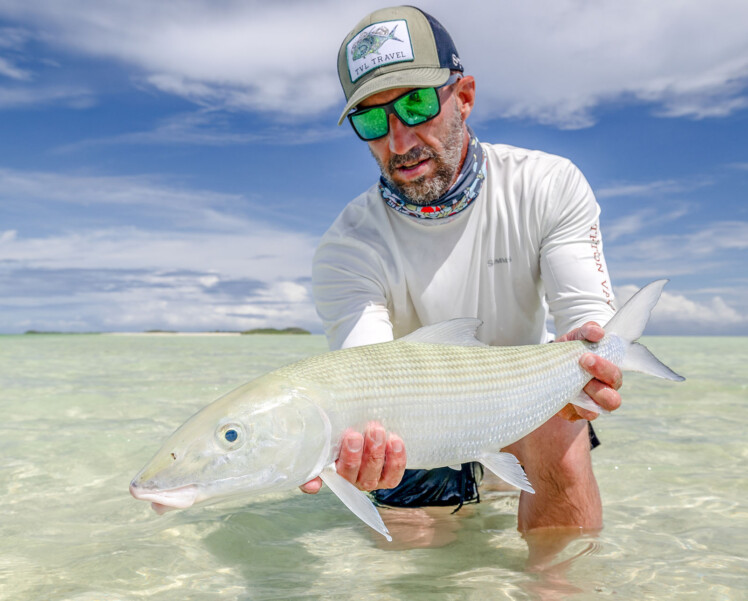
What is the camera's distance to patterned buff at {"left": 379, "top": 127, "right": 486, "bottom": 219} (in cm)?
357

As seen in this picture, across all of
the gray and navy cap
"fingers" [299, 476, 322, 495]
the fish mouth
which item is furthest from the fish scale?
the gray and navy cap

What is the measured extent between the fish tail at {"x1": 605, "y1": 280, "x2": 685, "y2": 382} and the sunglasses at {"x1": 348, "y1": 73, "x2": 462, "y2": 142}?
140cm

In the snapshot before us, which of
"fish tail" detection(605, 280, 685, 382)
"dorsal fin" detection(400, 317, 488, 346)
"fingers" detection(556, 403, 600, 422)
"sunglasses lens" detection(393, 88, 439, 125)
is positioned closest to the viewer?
"dorsal fin" detection(400, 317, 488, 346)

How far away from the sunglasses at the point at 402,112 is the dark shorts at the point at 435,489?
1902 mm

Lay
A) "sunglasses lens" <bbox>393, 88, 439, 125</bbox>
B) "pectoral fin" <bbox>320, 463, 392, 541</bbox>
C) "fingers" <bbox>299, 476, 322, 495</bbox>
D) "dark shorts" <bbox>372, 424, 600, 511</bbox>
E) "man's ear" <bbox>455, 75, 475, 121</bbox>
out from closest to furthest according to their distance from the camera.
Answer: "pectoral fin" <bbox>320, 463, 392, 541</bbox>, "fingers" <bbox>299, 476, 322, 495</bbox>, "sunglasses lens" <bbox>393, 88, 439, 125</bbox>, "man's ear" <bbox>455, 75, 475, 121</bbox>, "dark shorts" <bbox>372, 424, 600, 511</bbox>

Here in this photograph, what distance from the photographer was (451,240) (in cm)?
367

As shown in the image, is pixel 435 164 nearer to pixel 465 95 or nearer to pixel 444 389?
pixel 465 95

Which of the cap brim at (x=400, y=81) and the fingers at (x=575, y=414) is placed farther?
the cap brim at (x=400, y=81)

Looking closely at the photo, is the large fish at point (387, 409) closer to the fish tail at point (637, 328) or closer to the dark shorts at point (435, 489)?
the fish tail at point (637, 328)

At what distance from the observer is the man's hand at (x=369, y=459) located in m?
2.25

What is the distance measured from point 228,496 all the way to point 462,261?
198cm

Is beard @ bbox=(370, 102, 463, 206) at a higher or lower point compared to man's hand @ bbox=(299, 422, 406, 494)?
higher

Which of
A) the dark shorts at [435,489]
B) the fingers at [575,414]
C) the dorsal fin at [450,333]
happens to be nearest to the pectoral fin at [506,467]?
the dorsal fin at [450,333]

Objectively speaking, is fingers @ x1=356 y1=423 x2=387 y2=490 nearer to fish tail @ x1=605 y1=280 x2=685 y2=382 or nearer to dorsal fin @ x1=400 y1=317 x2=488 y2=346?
dorsal fin @ x1=400 y1=317 x2=488 y2=346
